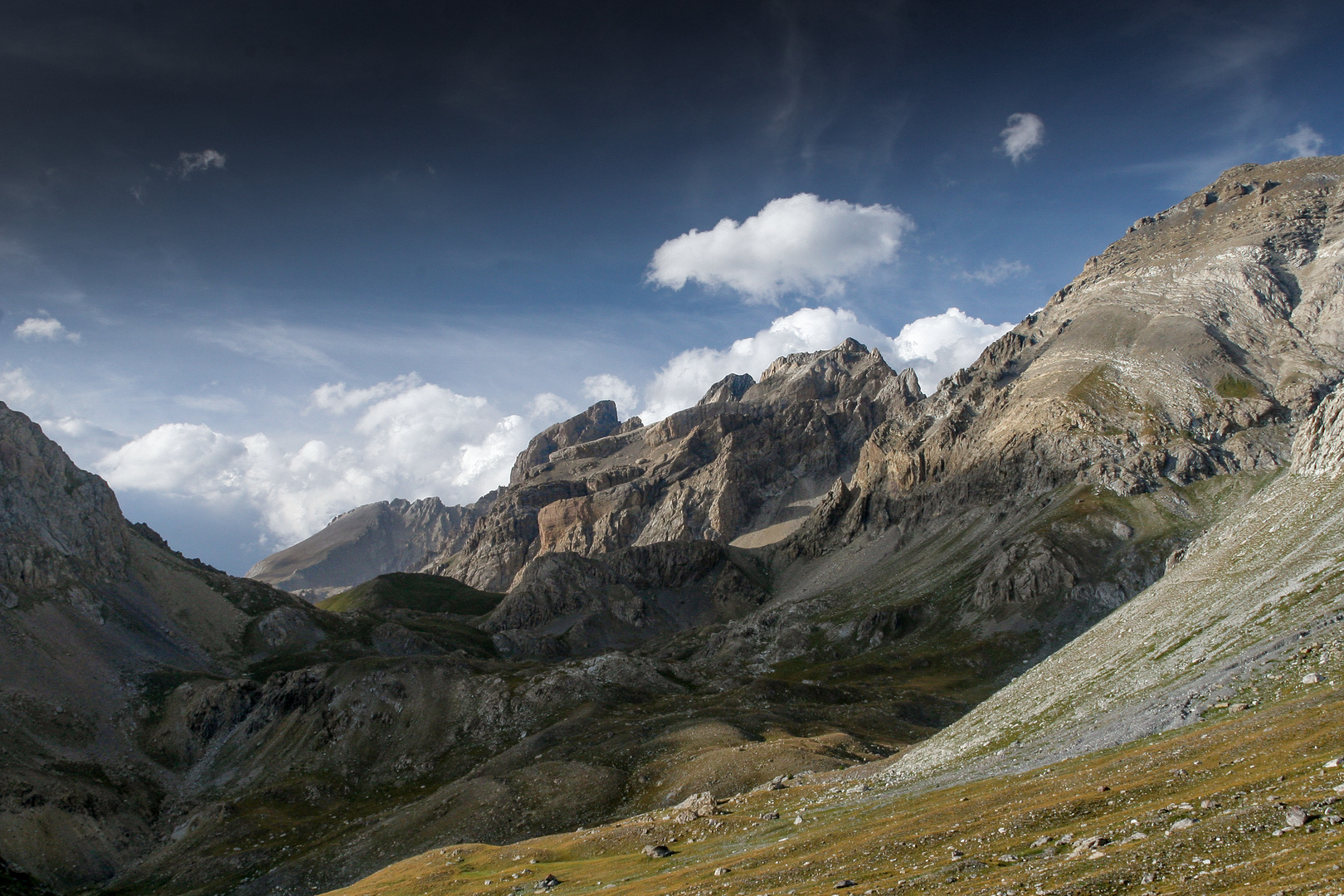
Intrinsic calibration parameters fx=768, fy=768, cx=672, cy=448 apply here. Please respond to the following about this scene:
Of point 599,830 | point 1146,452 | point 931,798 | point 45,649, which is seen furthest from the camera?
point 1146,452

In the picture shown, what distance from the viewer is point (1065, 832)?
27.1m

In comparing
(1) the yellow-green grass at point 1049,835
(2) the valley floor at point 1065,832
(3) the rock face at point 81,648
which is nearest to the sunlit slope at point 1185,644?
(2) the valley floor at point 1065,832

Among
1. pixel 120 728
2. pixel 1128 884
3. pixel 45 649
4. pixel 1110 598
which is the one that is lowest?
pixel 1110 598

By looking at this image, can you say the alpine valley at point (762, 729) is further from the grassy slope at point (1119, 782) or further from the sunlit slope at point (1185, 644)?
the sunlit slope at point (1185, 644)

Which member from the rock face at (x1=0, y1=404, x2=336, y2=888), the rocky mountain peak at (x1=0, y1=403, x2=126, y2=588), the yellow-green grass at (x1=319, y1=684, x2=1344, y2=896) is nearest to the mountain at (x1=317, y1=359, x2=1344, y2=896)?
the yellow-green grass at (x1=319, y1=684, x2=1344, y2=896)

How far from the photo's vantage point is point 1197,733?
3731 cm

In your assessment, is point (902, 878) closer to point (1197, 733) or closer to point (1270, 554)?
point (1197, 733)

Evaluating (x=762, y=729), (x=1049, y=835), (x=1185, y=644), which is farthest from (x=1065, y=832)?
(x=762, y=729)

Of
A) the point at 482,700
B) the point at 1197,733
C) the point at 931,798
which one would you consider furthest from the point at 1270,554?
the point at 482,700

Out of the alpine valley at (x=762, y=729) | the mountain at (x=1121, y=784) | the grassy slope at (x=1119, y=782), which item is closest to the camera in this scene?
the mountain at (x=1121, y=784)

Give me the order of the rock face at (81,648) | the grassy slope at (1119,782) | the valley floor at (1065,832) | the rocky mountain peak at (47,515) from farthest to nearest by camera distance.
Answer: the rocky mountain peak at (47,515), the rock face at (81,648), the grassy slope at (1119,782), the valley floor at (1065,832)

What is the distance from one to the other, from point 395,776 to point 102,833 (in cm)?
3672

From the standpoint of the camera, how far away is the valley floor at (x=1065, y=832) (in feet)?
67.9

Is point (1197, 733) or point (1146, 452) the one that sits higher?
point (1146, 452)
